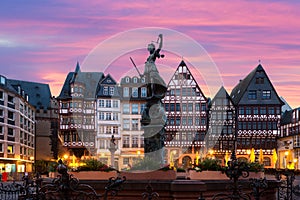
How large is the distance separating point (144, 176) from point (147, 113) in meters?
3.51

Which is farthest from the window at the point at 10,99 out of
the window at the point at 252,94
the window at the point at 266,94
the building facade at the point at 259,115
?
the window at the point at 266,94

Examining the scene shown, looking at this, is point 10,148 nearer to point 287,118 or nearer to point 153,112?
point 287,118

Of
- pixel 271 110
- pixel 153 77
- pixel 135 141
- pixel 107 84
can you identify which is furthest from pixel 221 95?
pixel 153 77

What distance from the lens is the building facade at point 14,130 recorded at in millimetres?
59438

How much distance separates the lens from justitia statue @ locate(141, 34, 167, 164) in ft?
64.0

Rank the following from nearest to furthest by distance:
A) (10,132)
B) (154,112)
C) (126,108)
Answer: (154,112)
(10,132)
(126,108)

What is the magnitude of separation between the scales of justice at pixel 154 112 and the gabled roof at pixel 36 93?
209 feet

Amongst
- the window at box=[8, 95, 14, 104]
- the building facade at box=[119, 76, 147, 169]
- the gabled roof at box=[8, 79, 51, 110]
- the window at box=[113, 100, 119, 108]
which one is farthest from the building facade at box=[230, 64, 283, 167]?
the gabled roof at box=[8, 79, 51, 110]

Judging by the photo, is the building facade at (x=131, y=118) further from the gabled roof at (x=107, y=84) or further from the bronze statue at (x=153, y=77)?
the bronze statue at (x=153, y=77)

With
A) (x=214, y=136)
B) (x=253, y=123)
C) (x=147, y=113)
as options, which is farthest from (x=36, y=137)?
(x=147, y=113)

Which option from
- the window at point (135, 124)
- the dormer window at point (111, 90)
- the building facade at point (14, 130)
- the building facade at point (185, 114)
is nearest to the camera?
the building facade at point (14, 130)

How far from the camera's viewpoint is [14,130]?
2494 inches

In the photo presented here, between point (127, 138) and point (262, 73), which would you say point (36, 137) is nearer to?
point (127, 138)

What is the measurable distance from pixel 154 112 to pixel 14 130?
46.8 m
